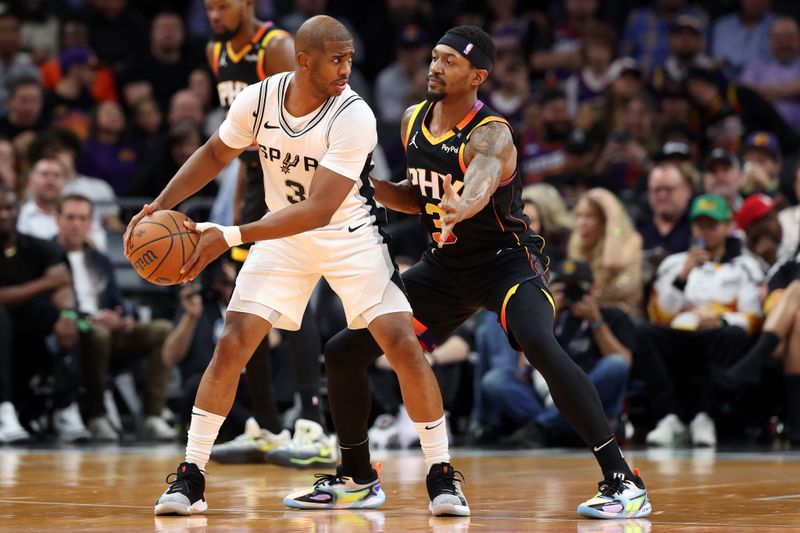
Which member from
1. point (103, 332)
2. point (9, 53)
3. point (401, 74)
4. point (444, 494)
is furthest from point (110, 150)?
point (444, 494)

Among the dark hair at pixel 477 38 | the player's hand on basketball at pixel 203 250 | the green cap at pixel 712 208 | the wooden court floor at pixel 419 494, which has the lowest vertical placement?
the wooden court floor at pixel 419 494

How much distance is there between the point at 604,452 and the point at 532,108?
8343 mm

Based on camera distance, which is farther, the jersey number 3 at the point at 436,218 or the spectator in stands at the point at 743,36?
the spectator in stands at the point at 743,36

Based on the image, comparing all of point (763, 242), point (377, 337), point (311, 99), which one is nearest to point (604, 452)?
point (377, 337)

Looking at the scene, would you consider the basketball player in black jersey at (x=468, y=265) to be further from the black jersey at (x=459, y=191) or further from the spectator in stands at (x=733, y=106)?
the spectator in stands at (x=733, y=106)

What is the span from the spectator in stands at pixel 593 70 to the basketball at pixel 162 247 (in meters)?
9.43

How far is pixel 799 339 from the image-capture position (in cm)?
946

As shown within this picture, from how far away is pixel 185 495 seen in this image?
16.8 ft

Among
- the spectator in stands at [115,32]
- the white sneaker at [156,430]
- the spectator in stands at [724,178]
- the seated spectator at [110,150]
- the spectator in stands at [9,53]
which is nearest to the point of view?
the white sneaker at [156,430]

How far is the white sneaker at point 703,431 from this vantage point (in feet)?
31.2

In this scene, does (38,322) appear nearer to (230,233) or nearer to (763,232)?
(763,232)

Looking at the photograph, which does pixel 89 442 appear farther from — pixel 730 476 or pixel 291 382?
pixel 730 476

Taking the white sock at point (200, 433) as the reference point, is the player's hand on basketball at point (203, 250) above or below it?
above

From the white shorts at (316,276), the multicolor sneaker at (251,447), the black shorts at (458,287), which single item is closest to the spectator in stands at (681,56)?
the multicolor sneaker at (251,447)
